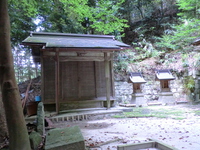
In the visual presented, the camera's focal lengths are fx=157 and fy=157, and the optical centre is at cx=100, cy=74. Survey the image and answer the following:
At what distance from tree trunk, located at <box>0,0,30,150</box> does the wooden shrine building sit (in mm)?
4710

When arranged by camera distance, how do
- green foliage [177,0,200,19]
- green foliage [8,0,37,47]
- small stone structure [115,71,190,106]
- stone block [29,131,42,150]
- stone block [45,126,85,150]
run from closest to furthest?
1. stone block [45,126,85,150]
2. stone block [29,131,42,150]
3. green foliage [8,0,37,47]
4. small stone structure [115,71,190,106]
5. green foliage [177,0,200,19]

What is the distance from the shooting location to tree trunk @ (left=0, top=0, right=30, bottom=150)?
7.77ft

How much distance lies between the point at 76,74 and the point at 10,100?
5743 mm

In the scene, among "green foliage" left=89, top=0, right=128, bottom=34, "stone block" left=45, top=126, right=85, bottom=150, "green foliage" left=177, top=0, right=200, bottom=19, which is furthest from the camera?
"green foliage" left=177, top=0, right=200, bottom=19

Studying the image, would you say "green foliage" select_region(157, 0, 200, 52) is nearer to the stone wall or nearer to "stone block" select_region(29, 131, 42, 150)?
the stone wall

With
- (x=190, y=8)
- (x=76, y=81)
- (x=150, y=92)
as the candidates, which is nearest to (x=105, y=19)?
(x=76, y=81)

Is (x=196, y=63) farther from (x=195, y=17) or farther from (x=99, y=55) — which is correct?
(x=99, y=55)

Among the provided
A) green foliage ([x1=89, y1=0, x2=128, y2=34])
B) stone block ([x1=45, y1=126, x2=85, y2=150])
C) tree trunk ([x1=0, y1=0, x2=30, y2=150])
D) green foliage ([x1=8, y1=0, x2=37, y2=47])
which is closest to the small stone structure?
green foliage ([x1=89, y1=0, x2=128, y2=34])

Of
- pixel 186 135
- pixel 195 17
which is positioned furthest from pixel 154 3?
pixel 186 135

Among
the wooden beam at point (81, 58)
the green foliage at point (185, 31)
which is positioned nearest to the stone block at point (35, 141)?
the wooden beam at point (81, 58)

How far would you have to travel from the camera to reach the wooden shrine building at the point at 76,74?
7.51 metres

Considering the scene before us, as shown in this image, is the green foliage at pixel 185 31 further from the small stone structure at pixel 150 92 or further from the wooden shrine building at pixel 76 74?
A: the wooden shrine building at pixel 76 74

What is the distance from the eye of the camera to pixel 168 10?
55.6 feet

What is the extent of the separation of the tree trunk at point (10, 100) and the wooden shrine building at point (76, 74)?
471 cm
